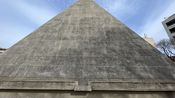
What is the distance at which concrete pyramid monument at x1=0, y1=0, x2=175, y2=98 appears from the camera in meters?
7.93

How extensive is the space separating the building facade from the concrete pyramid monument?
1829 inches

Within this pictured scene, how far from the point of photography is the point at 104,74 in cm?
880

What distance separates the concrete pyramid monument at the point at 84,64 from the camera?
7930 millimetres

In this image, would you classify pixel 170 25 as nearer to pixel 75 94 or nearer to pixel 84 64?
pixel 84 64

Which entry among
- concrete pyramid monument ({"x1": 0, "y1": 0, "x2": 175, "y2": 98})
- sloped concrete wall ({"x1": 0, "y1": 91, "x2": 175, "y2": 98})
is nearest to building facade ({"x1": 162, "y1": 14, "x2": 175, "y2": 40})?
concrete pyramid monument ({"x1": 0, "y1": 0, "x2": 175, "y2": 98})

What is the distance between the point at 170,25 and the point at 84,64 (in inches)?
2058

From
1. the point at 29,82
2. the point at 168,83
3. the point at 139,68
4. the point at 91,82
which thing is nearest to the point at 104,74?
the point at 91,82

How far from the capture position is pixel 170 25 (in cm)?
5553

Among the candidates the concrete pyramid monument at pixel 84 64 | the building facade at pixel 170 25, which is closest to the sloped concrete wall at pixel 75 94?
the concrete pyramid monument at pixel 84 64

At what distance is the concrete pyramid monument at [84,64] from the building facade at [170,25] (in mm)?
46444

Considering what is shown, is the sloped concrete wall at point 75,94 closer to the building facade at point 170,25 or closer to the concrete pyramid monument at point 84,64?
the concrete pyramid monument at point 84,64

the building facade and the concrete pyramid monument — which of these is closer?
the concrete pyramid monument

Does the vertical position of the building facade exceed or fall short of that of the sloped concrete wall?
it exceeds it

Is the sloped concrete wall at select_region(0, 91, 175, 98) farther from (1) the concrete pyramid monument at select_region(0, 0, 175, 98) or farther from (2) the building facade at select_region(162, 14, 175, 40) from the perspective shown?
(2) the building facade at select_region(162, 14, 175, 40)
